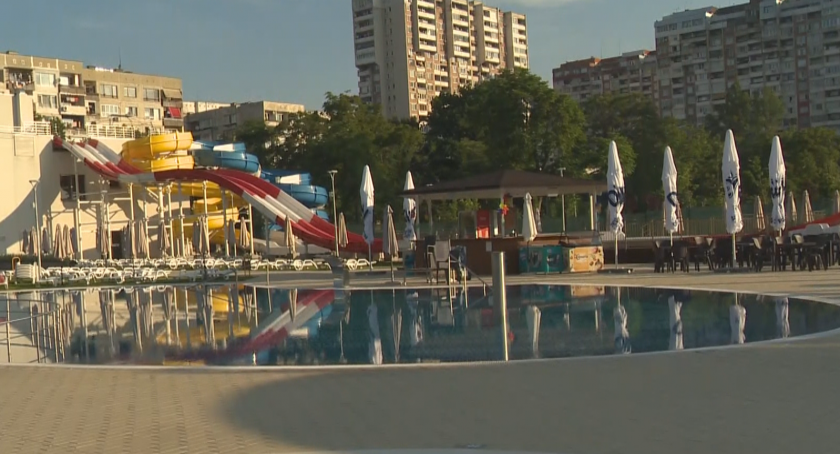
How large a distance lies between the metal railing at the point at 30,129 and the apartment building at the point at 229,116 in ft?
216

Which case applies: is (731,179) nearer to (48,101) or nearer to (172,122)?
(48,101)

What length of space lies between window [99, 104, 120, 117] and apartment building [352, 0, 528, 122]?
37.9 metres

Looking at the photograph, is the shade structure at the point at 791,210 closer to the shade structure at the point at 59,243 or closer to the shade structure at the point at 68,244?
the shade structure at the point at 68,244

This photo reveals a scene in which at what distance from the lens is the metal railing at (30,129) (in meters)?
47.8

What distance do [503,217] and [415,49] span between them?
349 feet

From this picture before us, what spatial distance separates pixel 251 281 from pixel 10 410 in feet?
71.9

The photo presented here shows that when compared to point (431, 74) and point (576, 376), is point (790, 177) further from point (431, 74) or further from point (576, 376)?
point (431, 74)

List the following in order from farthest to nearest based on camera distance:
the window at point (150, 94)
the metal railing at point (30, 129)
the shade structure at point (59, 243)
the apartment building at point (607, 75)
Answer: the apartment building at point (607, 75) → the window at point (150, 94) → the metal railing at point (30, 129) → the shade structure at point (59, 243)

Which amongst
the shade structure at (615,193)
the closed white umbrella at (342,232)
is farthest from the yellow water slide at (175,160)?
the shade structure at (615,193)

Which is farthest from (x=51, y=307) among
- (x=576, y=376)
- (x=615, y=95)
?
(x=615, y=95)

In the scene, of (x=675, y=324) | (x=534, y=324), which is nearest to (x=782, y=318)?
(x=675, y=324)

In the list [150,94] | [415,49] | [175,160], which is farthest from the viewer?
[415,49]

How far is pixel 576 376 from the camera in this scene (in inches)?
374

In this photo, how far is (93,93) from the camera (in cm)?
9981
